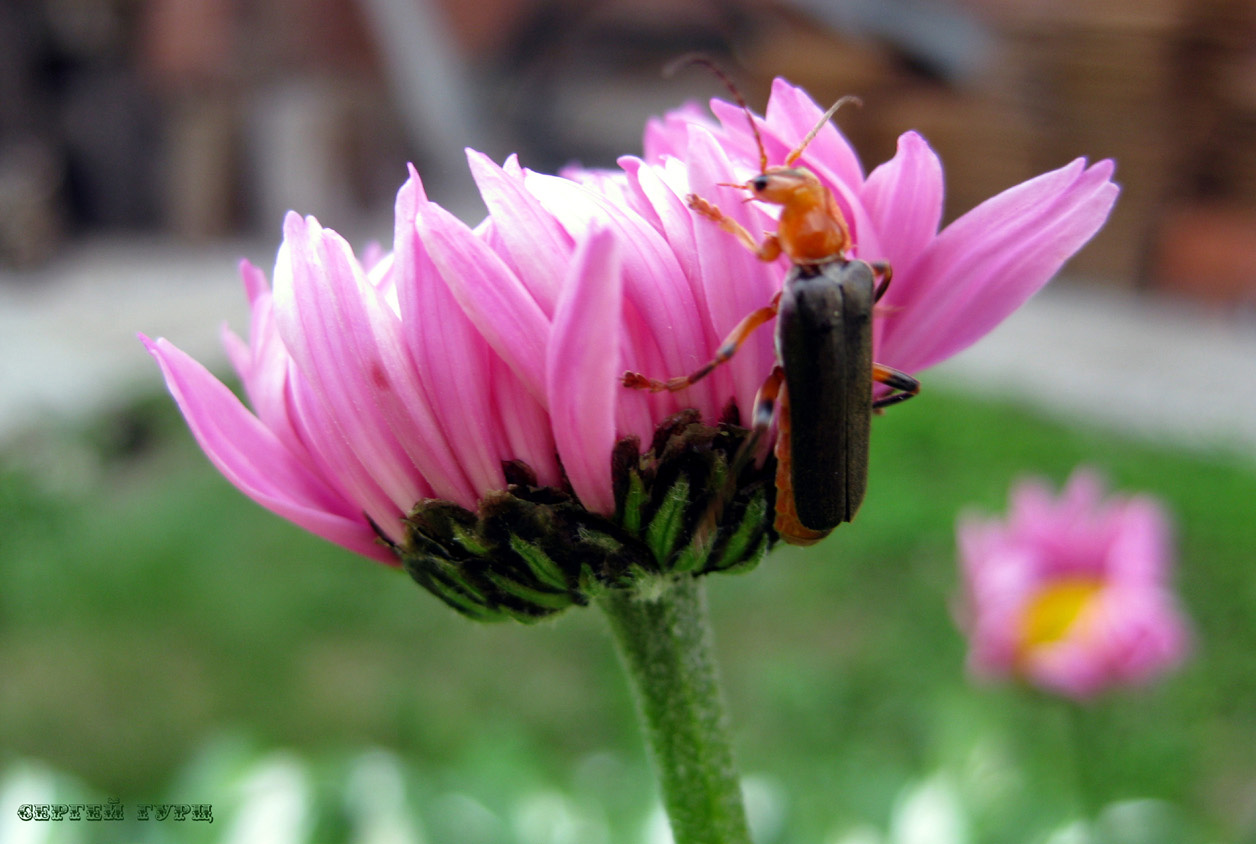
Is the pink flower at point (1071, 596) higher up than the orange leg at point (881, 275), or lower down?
higher up

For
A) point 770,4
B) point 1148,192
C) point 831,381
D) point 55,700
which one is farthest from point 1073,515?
point 770,4

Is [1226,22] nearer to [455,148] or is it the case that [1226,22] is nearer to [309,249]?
[455,148]

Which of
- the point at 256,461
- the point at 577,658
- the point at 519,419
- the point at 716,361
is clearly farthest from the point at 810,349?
the point at 577,658

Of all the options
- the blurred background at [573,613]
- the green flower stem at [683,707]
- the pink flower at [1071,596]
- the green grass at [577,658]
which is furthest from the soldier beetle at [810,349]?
the green grass at [577,658]

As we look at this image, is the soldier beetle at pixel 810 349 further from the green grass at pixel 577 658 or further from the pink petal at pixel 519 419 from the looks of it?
the green grass at pixel 577 658

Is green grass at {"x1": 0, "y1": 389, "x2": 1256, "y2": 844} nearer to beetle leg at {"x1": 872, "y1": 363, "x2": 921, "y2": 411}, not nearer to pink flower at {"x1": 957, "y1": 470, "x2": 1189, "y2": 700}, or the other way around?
pink flower at {"x1": 957, "y1": 470, "x2": 1189, "y2": 700}

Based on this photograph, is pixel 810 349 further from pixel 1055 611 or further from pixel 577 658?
pixel 577 658
